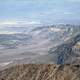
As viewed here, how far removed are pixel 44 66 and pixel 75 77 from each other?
33.3 feet

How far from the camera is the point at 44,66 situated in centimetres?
7531

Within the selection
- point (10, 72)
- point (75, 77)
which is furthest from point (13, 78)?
point (75, 77)

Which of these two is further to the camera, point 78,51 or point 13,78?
point 78,51

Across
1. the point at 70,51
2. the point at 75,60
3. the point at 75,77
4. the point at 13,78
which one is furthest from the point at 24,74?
the point at 70,51

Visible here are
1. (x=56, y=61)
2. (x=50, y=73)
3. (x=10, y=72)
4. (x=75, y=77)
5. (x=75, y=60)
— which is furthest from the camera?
(x=56, y=61)

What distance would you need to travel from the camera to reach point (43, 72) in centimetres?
7469

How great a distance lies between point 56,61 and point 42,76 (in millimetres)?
116497

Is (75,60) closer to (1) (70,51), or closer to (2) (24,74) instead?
(1) (70,51)

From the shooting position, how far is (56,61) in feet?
623

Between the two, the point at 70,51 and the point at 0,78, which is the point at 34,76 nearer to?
the point at 0,78

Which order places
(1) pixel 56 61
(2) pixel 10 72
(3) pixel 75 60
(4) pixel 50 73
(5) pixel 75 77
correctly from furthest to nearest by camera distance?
(1) pixel 56 61 → (3) pixel 75 60 → (2) pixel 10 72 → (4) pixel 50 73 → (5) pixel 75 77

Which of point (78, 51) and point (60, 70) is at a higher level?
point (60, 70)

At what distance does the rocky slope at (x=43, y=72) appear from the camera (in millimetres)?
70062

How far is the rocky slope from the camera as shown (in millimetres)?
70062
